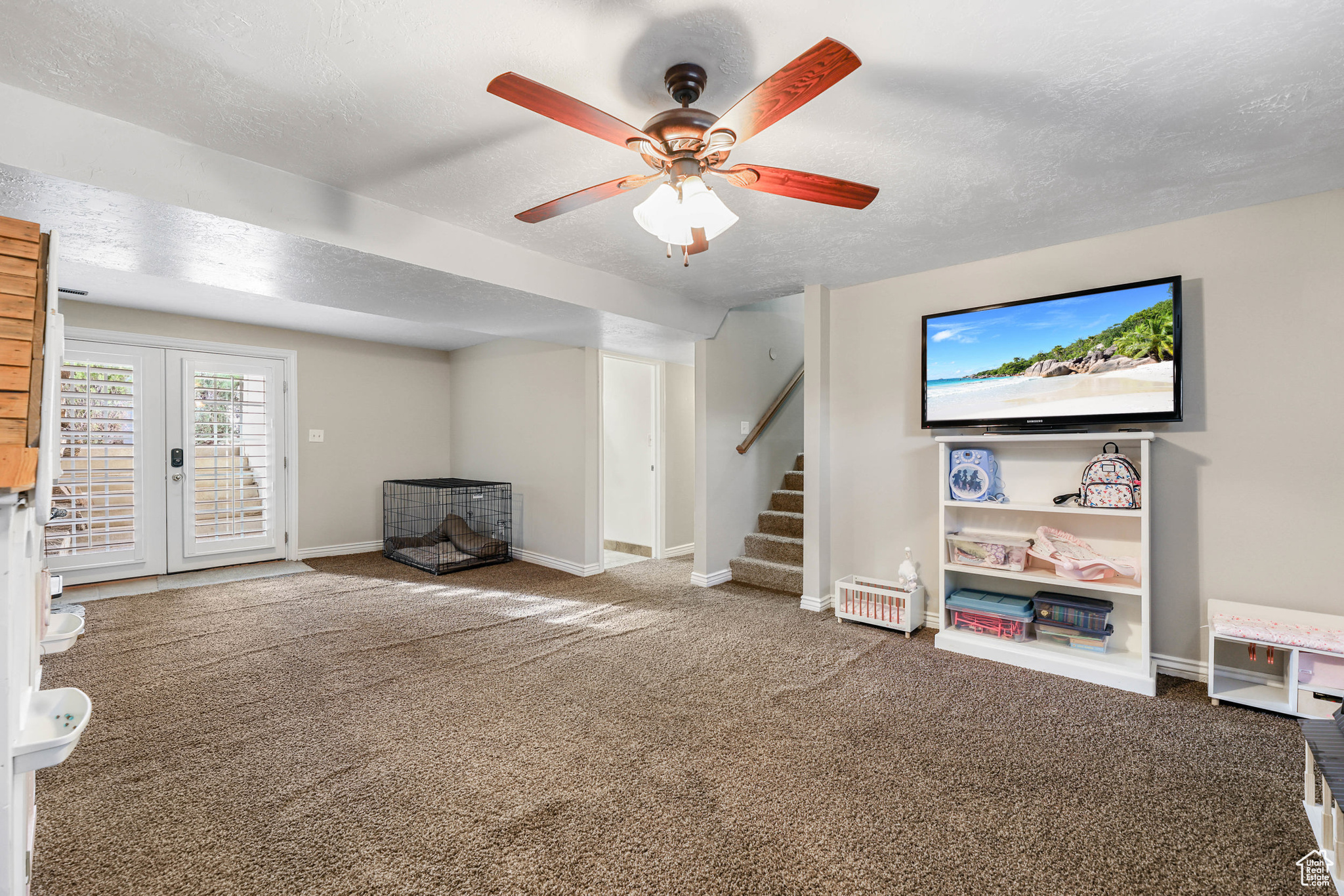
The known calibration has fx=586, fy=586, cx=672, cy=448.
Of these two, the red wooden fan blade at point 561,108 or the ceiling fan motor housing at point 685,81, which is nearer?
the red wooden fan blade at point 561,108

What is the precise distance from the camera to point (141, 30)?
1.48 metres

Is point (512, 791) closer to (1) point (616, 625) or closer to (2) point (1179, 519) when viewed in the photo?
(1) point (616, 625)

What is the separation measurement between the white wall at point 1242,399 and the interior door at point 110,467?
19.4 ft

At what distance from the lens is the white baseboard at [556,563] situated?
4777 millimetres

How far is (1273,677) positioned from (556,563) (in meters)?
4.33

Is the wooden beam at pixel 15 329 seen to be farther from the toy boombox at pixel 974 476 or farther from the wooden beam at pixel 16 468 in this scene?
the toy boombox at pixel 974 476

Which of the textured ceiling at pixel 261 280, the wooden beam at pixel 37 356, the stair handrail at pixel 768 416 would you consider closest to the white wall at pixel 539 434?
the textured ceiling at pixel 261 280

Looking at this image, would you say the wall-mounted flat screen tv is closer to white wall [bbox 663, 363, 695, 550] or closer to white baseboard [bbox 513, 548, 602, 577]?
white wall [bbox 663, 363, 695, 550]

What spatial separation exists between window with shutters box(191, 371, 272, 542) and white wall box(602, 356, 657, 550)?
297 cm

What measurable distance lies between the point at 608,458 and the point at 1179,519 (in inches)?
173

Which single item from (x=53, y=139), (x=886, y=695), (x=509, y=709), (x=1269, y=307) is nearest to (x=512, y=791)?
(x=509, y=709)

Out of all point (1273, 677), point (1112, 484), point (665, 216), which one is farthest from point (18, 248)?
point (1273, 677)

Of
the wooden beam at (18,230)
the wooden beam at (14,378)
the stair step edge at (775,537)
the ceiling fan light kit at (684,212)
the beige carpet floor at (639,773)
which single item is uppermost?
the ceiling fan light kit at (684,212)

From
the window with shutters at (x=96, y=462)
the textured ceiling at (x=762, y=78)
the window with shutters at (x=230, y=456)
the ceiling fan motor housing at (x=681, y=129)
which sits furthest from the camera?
the window with shutters at (x=230, y=456)
